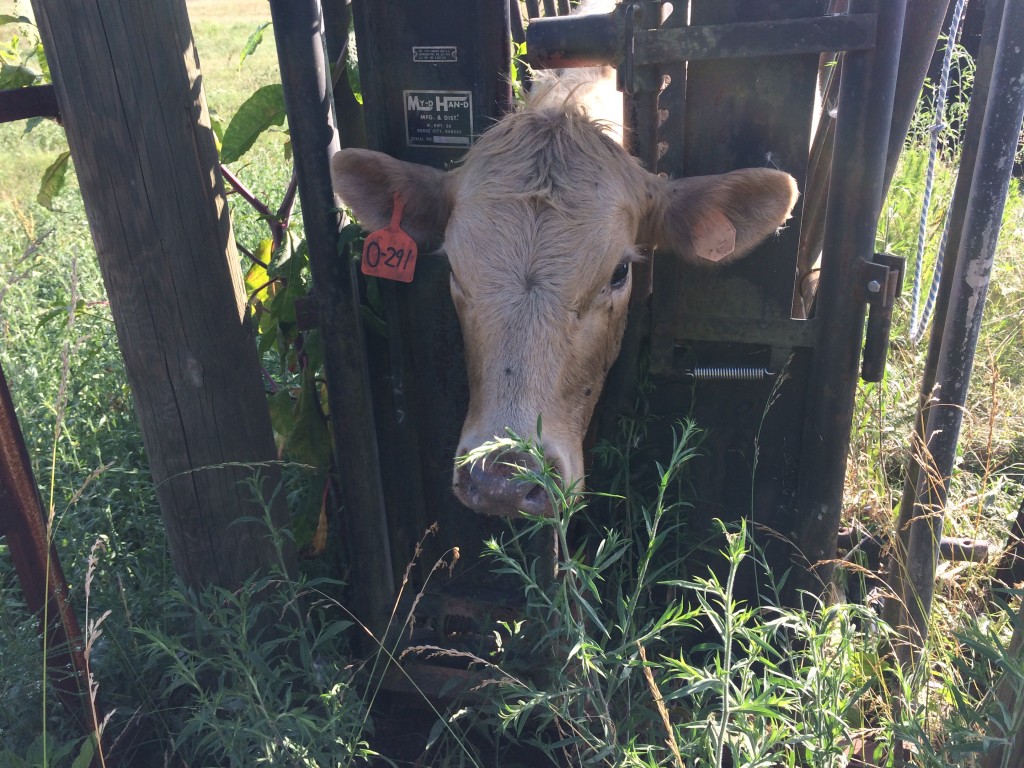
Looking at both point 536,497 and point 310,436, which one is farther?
point 310,436

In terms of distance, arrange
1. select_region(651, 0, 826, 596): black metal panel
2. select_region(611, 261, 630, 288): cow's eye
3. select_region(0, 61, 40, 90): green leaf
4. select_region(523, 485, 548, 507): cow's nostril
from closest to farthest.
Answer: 1. select_region(523, 485, 548, 507): cow's nostril
2. select_region(651, 0, 826, 596): black metal panel
3. select_region(611, 261, 630, 288): cow's eye
4. select_region(0, 61, 40, 90): green leaf

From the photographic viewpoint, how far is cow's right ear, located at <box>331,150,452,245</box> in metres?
2.59

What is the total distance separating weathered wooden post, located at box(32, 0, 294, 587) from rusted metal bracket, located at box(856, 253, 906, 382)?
6.18 feet

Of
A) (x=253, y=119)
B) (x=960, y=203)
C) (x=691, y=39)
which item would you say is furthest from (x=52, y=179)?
(x=960, y=203)

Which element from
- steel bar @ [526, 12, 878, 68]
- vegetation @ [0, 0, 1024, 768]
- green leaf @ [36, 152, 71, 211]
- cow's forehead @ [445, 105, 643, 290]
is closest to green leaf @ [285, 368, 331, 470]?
vegetation @ [0, 0, 1024, 768]

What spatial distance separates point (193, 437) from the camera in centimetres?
259

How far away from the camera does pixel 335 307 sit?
8.69 ft

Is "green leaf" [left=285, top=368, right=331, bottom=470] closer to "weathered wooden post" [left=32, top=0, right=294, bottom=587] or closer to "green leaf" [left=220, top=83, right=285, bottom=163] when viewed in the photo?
"weathered wooden post" [left=32, top=0, right=294, bottom=587]

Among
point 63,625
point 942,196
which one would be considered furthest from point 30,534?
point 942,196

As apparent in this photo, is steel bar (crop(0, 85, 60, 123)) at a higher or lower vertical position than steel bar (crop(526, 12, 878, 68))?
lower

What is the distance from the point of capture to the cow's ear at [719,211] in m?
2.38

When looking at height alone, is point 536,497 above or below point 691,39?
below

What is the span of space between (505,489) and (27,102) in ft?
5.66

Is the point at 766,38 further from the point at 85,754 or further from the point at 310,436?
the point at 85,754
